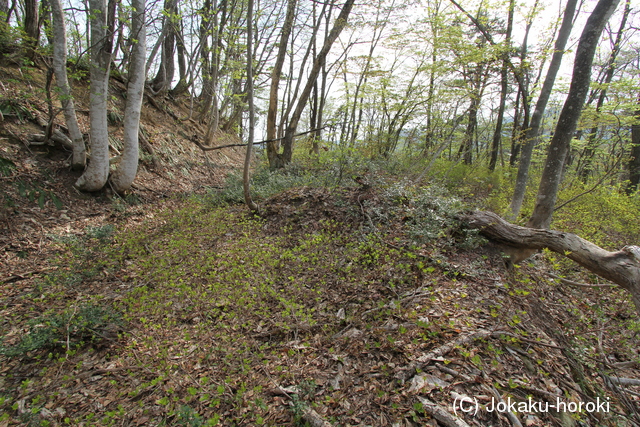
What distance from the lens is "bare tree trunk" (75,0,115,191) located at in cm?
509

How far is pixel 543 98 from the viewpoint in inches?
241

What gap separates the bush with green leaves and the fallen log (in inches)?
210

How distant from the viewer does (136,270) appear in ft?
14.6

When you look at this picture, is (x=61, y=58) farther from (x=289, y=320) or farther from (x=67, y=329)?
(x=289, y=320)

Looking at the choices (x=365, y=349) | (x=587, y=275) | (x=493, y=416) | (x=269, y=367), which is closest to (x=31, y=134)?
(x=269, y=367)

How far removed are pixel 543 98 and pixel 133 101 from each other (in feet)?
30.8

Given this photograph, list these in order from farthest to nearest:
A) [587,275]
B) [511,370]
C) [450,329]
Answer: [587,275] → [450,329] → [511,370]

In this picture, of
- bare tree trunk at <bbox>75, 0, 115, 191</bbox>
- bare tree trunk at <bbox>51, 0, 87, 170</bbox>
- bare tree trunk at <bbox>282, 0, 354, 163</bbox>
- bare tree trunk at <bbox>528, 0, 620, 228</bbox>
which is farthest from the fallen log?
bare tree trunk at <bbox>51, 0, 87, 170</bbox>

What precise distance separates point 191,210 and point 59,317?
152 inches

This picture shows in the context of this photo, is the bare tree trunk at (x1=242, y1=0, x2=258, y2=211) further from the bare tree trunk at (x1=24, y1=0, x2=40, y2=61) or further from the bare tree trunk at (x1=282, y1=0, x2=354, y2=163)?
the bare tree trunk at (x1=24, y1=0, x2=40, y2=61)

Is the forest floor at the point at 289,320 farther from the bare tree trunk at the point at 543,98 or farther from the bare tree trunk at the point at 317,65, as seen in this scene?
the bare tree trunk at the point at 317,65

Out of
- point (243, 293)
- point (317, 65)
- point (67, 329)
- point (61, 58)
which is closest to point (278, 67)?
point (317, 65)

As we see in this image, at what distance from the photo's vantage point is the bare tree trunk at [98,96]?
16.7 feet

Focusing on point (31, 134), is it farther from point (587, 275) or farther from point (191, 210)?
point (587, 275)
